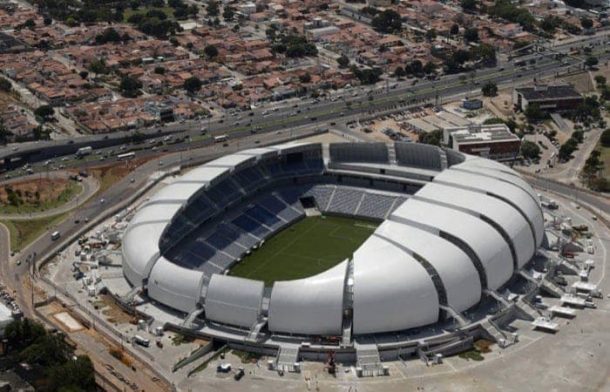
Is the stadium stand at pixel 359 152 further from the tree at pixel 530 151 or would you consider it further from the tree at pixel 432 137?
the tree at pixel 530 151

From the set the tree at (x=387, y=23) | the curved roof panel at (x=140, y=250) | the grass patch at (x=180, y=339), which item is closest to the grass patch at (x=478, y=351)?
the grass patch at (x=180, y=339)

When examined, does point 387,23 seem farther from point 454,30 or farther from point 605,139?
point 605,139

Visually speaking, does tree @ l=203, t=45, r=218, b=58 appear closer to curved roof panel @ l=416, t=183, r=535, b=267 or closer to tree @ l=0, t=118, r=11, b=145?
tree @ l=0, t=118, r=11, b=145

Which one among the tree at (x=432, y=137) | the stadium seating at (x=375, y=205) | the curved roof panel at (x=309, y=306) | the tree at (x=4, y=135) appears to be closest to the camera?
the curved roof panel at (x=309, y=306)

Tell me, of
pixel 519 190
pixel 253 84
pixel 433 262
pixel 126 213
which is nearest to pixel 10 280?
pixel 126 213

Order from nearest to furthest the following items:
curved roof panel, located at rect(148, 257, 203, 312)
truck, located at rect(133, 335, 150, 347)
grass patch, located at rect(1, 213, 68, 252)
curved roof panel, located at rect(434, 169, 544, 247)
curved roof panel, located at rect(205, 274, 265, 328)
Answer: curved roof panel, located at rect(205, 274, 265, 328), truck, located at rect(133, 335, 150, 347), curved roof panel, located at rect(148, 257, 203, 312), curved roof panel, located at rect(434, 169, 544, 247), grass patch, located at rect(1, 213, 68, 252)

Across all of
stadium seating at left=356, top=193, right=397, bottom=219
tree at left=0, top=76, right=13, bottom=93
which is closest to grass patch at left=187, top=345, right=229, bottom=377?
stadium seating at left=356, top=193, right=397, bottom=219

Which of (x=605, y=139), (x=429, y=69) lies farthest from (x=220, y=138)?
(x=605, y=139)
